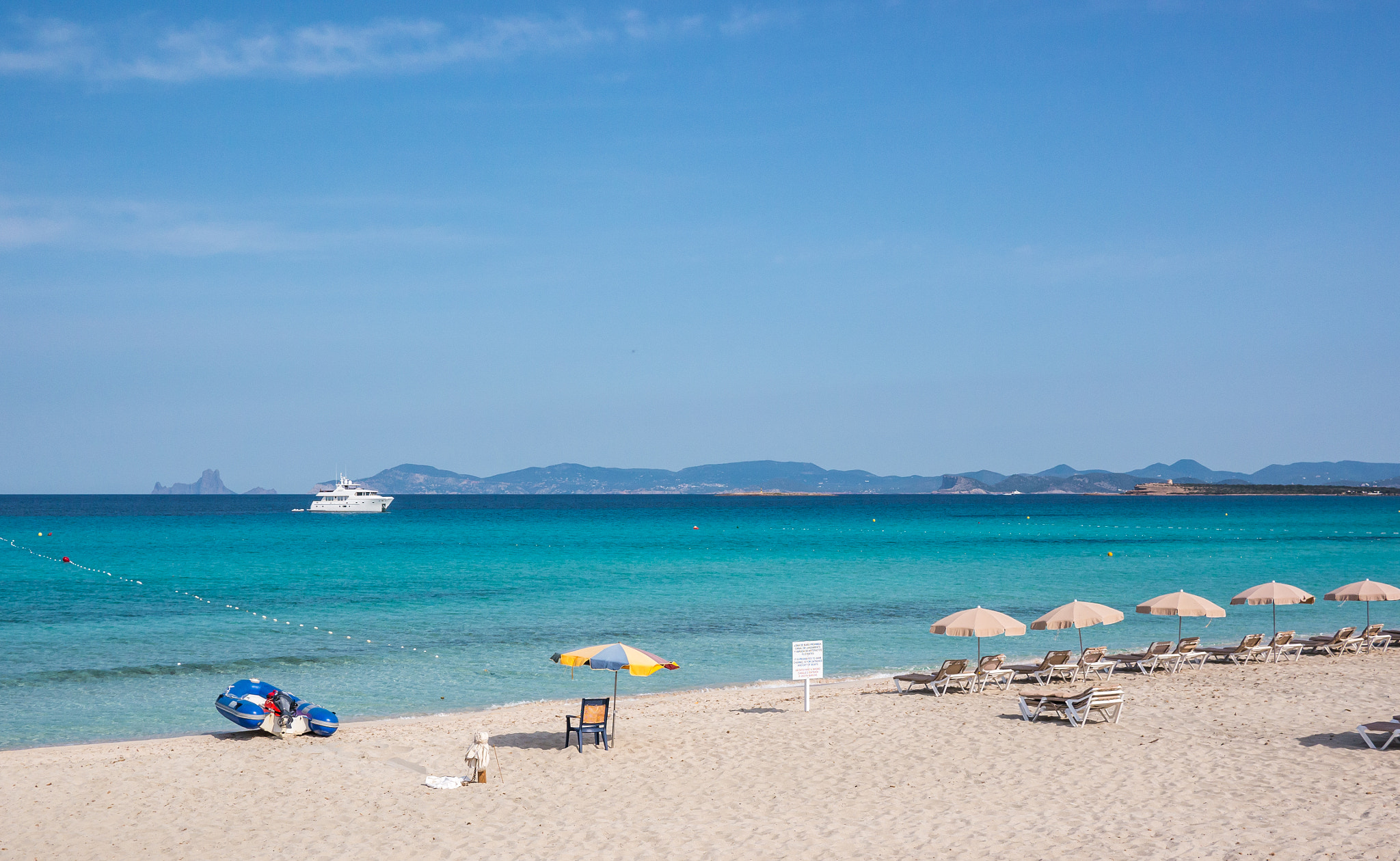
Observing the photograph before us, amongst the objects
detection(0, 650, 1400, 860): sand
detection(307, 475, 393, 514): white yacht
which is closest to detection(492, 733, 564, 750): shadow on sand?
detection(0, 650, 1400, 860): sand

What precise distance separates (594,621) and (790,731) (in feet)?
44.4

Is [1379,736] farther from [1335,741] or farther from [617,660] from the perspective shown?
[617,660]

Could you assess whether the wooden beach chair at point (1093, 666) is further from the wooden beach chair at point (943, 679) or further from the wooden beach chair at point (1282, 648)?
the wooden beach chair at point (1282, 648)

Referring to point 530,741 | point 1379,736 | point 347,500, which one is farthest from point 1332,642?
point 347,500

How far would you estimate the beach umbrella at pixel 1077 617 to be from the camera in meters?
17.0

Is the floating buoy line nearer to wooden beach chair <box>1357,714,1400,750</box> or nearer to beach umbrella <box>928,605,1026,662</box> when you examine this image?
beach umbrella <box>928,605,1026,662</box>

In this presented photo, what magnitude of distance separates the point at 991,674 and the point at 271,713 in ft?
35.7

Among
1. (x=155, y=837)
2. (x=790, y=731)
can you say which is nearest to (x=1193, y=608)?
(x=790, y=731)

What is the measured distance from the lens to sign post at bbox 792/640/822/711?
15.3 m

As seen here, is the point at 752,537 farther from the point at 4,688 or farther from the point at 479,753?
the point at 479,753

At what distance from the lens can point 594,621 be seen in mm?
26656

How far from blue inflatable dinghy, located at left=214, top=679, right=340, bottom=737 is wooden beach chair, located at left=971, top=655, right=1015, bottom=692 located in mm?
9809

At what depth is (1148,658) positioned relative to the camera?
60.4 feet

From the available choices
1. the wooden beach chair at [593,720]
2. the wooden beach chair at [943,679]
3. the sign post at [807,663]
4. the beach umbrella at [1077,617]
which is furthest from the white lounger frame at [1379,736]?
the wooden beach chair at [593,720]
